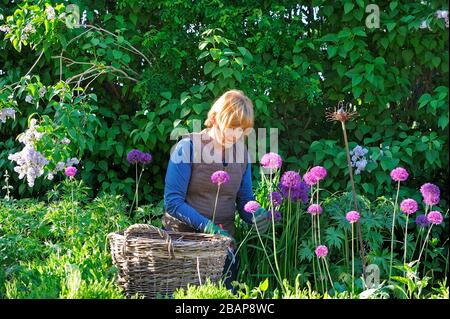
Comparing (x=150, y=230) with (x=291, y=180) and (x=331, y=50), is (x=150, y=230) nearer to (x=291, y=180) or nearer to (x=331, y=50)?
(x=291, y=180)

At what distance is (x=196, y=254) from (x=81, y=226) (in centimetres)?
98

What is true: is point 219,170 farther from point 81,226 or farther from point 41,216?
point 41,216

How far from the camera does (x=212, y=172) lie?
11.2 ft

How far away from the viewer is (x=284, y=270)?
363 centimetres

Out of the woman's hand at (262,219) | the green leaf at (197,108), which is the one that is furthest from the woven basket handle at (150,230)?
the green leaf at (197,108)

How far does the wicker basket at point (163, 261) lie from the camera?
2904 mm

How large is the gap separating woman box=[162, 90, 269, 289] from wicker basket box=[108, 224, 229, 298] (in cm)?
20

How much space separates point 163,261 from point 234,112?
724 millimetres

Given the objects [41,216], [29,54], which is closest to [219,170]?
[41,216]

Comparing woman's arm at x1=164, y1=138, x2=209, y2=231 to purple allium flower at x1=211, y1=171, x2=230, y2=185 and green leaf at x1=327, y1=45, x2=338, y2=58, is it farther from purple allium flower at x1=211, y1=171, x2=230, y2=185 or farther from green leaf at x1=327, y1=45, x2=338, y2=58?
green leaf at x1=327, y1=45, x2=338, y2=58

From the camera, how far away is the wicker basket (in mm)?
2904

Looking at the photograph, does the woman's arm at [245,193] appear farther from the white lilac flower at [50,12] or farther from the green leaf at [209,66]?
the white lilac flower at [50,12]

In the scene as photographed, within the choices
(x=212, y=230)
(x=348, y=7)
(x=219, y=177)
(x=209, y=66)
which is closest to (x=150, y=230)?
(x=212, y=230)
